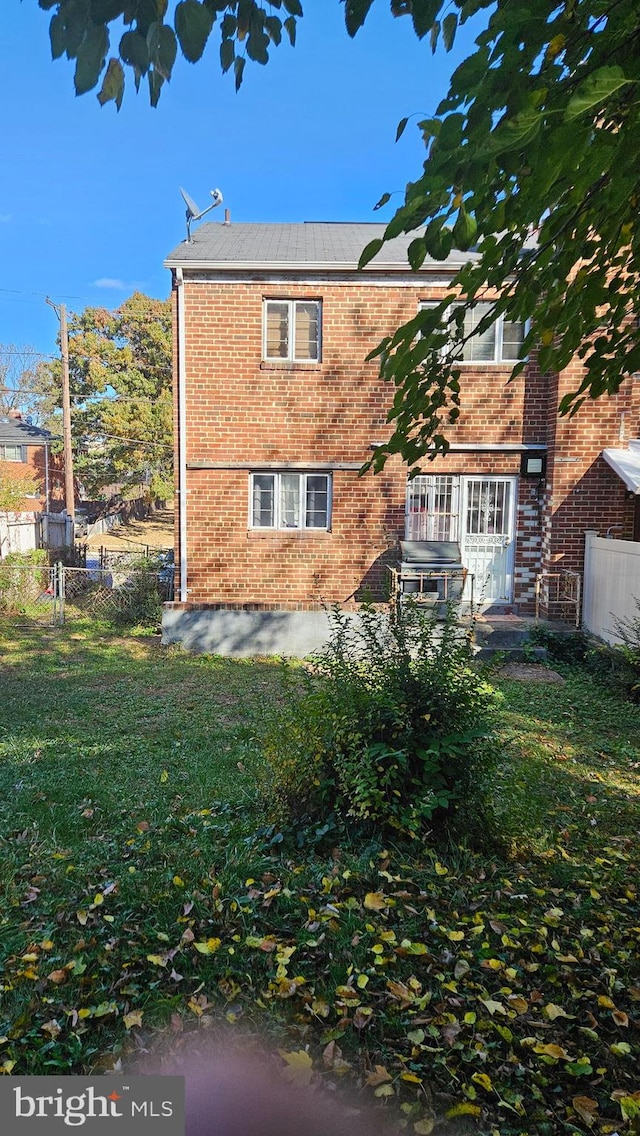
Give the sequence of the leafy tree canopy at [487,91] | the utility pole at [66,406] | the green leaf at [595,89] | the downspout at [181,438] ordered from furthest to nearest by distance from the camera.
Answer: the utility pole at [66,406] < the downspout at [181,438] < the leafy tree canopy at [487,91] < the green leaf at [595,89]

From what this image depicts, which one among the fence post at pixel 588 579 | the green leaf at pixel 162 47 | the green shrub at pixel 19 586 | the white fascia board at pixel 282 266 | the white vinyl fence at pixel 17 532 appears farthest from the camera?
the white vinyl fence at pixel 17 532

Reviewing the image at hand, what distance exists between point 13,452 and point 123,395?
7.21m

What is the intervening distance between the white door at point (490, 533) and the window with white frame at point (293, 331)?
3.68 meters

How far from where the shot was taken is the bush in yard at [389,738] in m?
3.64

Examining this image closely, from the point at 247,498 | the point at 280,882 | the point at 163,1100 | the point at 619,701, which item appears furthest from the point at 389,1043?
the point at 247,498

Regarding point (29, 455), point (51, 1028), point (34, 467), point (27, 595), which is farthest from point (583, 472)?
point (29, 455)

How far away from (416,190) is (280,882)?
326 cm

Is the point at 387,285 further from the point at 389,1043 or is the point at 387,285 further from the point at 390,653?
the point at 389,1043

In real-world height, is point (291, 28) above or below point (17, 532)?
above

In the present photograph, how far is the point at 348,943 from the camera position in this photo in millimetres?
2934

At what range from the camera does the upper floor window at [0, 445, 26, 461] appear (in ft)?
106

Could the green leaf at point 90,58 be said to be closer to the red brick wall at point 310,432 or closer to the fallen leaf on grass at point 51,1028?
the fallen leaf on grass at point 51,1028

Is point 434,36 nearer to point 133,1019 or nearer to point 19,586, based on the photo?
point 133,1019

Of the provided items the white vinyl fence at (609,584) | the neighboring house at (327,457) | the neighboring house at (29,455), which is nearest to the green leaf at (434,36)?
the white vinyl fence at (609,584)
